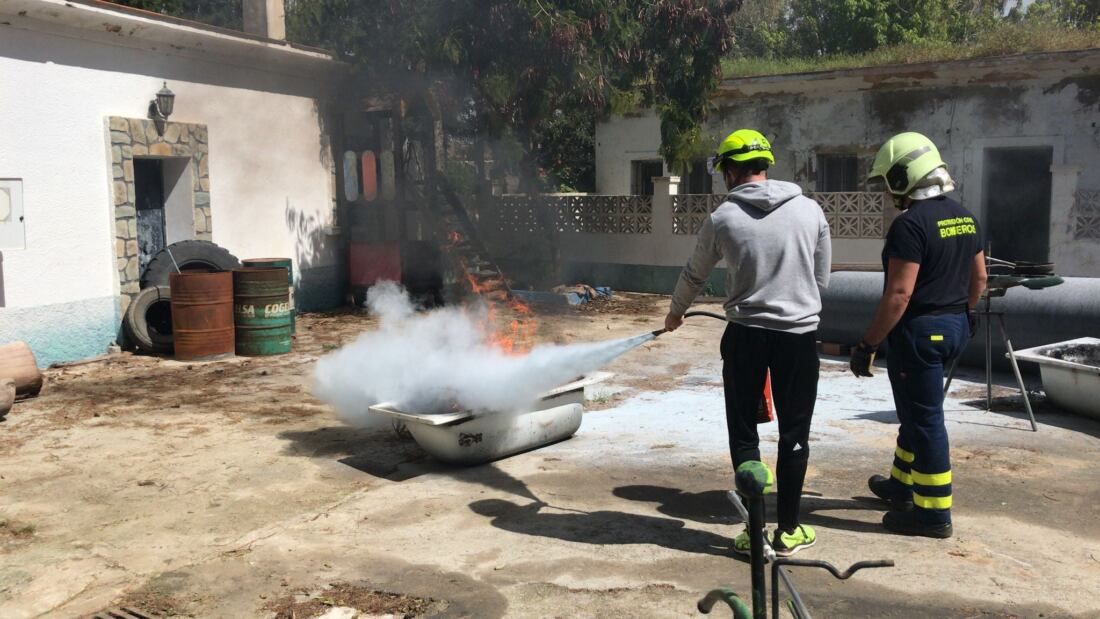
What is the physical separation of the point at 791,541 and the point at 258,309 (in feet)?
26.1

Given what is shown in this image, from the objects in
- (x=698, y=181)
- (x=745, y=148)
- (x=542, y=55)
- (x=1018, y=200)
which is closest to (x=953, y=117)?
(x=1018, y=200)

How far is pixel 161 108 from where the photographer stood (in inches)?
457

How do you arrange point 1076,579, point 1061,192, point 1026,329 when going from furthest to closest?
point 1061,192
point 1026,329
point 1076,579

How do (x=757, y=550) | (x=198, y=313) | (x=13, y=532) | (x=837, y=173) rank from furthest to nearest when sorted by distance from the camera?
(x=837, y=173)
(x=198, y=313)
(x=13, y=532)
(x=757, y=550)

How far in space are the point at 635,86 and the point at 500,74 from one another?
2.85m

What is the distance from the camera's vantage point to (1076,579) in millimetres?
4223

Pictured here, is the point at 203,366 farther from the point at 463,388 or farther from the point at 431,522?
the point at 431,522

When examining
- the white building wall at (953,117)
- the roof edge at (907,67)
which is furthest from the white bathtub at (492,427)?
the roof edge at (907,67)

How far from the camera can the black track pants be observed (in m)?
4.39

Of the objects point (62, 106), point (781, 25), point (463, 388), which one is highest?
point (781, 25)

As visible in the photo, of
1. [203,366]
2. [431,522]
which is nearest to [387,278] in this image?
[203,366]

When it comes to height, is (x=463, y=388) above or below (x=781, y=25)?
below

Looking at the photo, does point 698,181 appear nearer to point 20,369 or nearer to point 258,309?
point 258,309

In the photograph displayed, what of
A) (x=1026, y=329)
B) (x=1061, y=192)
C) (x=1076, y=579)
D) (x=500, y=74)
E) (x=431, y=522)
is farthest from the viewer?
(x=500, y=74)
